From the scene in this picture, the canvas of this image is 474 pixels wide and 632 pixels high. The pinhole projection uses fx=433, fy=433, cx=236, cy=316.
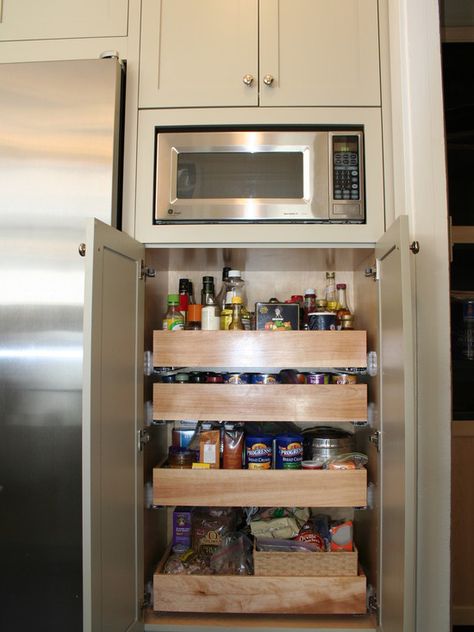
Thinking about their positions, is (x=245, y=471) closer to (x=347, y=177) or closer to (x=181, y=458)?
(x=181, y=458)

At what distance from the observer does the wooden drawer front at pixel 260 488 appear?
52.0 inches

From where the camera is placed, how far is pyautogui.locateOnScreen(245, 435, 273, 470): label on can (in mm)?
1387

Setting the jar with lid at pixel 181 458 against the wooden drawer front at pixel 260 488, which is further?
the jar with lid at pixel 181 458

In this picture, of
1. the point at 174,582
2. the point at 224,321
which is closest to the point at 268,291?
the point at 224,321

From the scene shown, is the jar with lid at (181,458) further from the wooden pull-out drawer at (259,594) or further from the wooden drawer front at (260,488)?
the wooden pull-out drawer at (259,594)

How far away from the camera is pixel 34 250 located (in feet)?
4.13

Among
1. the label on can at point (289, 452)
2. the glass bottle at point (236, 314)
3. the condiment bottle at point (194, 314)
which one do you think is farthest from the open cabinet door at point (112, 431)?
the label on can at point (289, 452)

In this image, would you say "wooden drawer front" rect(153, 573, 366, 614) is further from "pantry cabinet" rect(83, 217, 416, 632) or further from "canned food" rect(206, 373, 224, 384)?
"canned food" rect(206, 373, 224, 384)

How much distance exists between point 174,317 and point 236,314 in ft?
0.69

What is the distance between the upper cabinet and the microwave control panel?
120mm

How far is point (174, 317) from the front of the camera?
1.46m

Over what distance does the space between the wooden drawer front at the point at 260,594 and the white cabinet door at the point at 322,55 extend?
1460 mm

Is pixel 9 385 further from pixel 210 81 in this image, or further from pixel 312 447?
pixel 210 81

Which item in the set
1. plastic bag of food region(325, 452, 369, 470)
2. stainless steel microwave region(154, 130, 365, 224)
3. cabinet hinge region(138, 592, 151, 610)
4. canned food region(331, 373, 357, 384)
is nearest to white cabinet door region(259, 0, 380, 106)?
stainless steel microwave region(154, 130, 365, 224)
